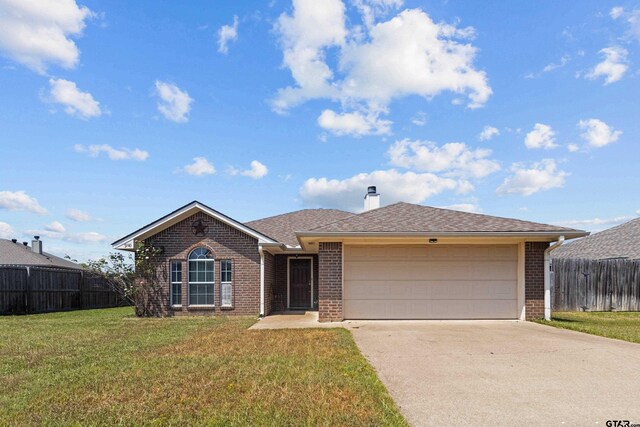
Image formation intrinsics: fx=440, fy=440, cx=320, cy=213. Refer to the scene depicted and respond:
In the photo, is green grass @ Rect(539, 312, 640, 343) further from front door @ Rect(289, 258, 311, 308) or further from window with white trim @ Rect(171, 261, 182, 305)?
window with white trim @ Rect(171, 261, 182, 305)

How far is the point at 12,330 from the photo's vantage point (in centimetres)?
1163

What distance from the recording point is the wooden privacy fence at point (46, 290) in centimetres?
1734

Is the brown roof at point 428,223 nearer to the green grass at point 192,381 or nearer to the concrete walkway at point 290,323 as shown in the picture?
the concrete walkway at point 290,323

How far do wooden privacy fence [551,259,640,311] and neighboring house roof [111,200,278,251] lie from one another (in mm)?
11346

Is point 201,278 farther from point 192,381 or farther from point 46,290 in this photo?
point 192,381

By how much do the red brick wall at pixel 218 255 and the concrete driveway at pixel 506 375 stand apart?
5.43 m

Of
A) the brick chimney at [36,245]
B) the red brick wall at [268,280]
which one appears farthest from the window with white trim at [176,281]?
the brick chimney at [36,245]

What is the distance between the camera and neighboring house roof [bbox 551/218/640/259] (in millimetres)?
21938

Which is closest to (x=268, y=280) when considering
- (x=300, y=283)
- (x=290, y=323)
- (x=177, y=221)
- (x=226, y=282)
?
(x=226, y=282)

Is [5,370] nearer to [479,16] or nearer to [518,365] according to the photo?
[518,365]

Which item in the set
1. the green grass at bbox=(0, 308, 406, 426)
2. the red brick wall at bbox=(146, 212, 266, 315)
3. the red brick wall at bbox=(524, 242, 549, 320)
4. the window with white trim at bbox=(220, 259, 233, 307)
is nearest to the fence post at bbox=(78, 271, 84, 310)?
the red brick wall at bbox=(146, 212, 266, 315)

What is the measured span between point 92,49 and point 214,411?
985cm

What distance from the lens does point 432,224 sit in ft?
40.2

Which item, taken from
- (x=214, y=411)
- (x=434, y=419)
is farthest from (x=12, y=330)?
(x=434, y=419)
